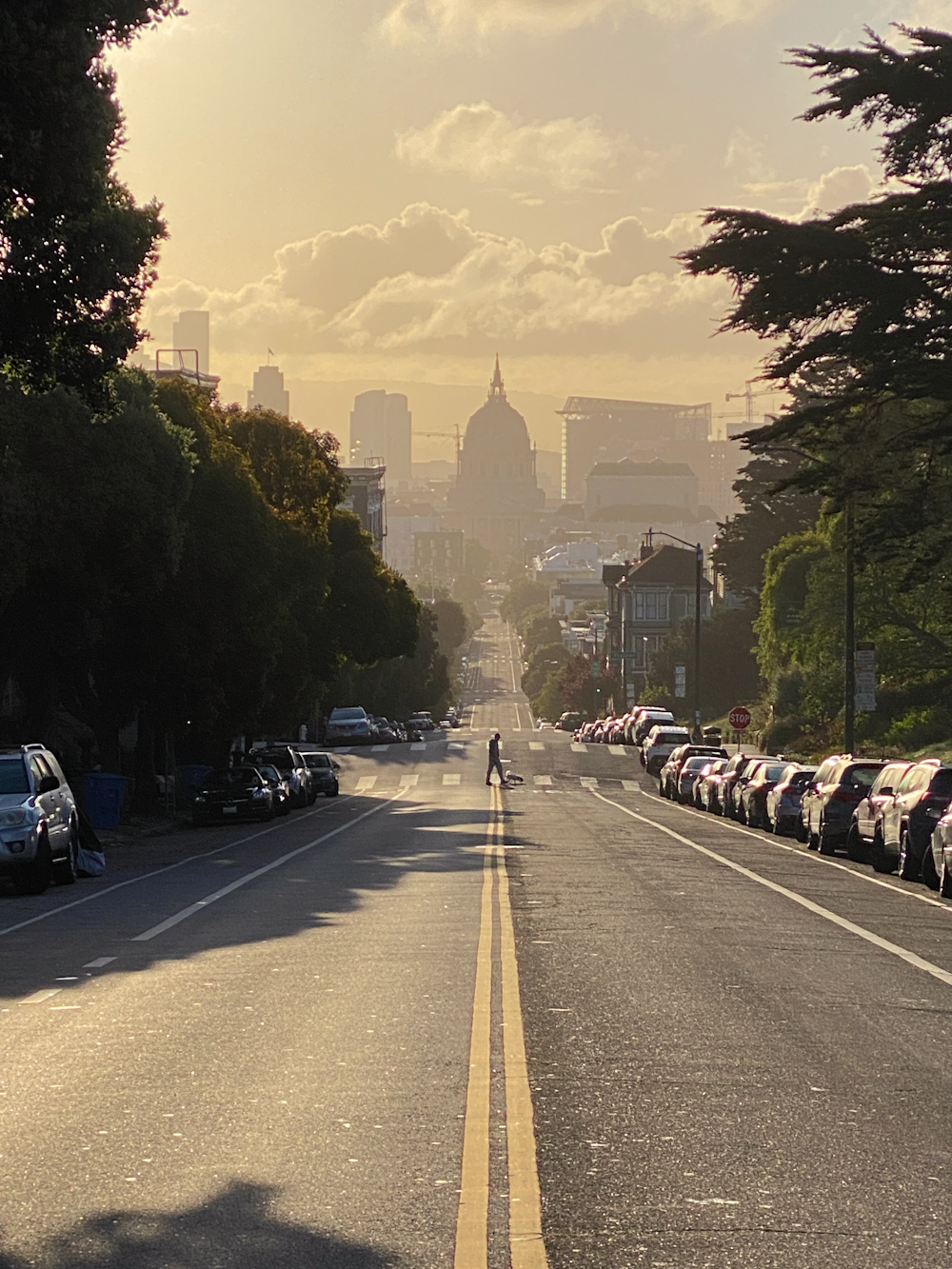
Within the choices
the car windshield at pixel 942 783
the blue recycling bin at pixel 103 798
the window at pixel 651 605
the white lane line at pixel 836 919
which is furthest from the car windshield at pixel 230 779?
the window at pixel 651 605

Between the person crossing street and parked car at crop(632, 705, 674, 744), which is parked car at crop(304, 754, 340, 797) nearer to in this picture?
the person crossing street

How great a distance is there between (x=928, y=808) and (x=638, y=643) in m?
131

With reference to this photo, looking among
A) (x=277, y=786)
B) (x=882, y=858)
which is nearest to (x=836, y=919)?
(x=882, y=858)

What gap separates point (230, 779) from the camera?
4281cm

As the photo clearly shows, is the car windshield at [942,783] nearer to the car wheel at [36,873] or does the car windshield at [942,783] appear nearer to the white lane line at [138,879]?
the white lane line at [138,879]

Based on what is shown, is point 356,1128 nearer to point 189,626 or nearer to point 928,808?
point 928,808

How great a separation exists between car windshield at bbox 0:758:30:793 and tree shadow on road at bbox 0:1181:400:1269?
17.4 metres

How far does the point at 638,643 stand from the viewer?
15588cm

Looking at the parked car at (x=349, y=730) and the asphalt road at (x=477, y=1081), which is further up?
the parked car at (x=349, y=730)

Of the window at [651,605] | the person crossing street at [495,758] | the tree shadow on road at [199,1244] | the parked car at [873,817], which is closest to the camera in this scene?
the tree shadow on road at [199,1244]

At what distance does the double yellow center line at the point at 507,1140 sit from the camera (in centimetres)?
678

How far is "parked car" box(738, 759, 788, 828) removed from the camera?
4003cm

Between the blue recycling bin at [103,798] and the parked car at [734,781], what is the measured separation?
560 inches

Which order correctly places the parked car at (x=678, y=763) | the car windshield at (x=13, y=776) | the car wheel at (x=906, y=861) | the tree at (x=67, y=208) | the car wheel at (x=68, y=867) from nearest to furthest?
1. the tree at (x=67, y=208)
2. the car windshield at (x=13, y=776)
3. the car wheel at (x=68, y=867)
4. the car wheel at (x=906, y=861)
5. the parked car at (x=678, y=763)
